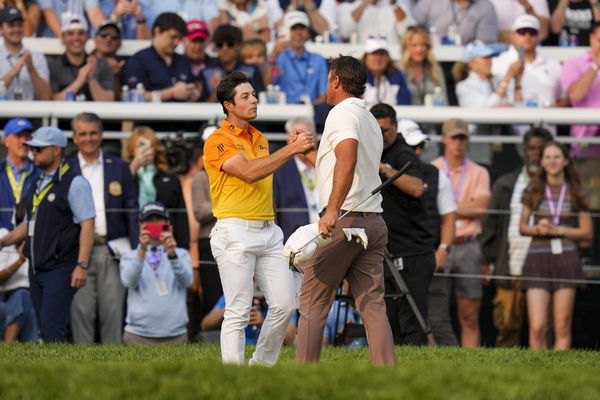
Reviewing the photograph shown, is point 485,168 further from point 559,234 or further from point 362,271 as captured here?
point 362,271

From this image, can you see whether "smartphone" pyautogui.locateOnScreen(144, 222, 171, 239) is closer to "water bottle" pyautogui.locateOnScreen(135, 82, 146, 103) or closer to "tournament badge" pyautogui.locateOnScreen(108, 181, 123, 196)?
"tournament badge" pyautogui.locateOnScreen(108, 181, 123, 196)

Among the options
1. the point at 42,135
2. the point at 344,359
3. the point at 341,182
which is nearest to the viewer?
the point at 341,182

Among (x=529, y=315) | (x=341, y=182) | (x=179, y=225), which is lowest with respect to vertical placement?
(x=529, y=315)

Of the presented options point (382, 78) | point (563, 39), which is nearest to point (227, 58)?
point (382, 78)

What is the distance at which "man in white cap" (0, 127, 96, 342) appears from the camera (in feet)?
37.7

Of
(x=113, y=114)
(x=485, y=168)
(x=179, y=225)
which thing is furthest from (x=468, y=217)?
(x=113, y=114)

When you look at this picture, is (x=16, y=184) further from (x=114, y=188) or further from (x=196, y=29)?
(x=196, y=29)

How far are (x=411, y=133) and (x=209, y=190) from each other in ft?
6.53

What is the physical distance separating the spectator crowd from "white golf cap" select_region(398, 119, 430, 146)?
0.03 m

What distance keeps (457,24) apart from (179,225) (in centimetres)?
522

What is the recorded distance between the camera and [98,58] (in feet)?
47.0

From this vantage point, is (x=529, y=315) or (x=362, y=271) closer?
(x=362, y=271)

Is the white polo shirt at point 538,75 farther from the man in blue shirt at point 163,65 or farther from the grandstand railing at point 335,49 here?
the man in blue shirt at point 163,65

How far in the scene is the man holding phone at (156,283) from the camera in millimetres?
12164
